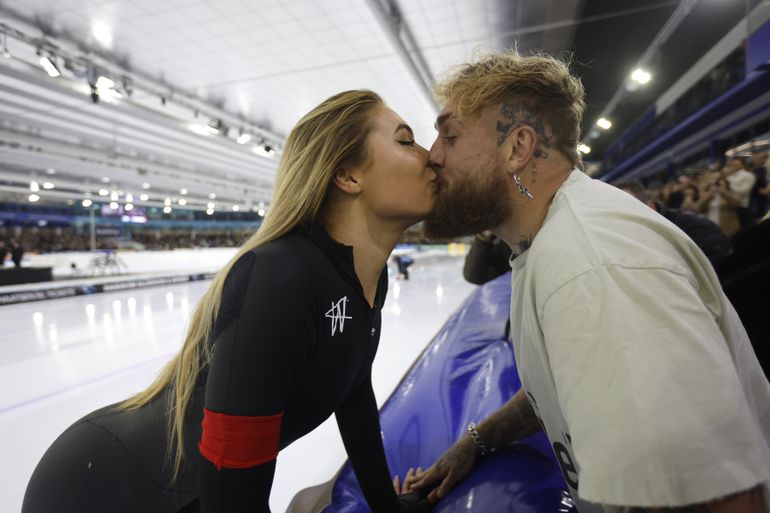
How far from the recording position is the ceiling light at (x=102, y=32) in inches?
236

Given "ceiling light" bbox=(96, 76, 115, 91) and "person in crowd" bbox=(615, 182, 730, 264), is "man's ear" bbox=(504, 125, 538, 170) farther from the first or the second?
"ceiling light" bbox=(96, 76, 115, 91)

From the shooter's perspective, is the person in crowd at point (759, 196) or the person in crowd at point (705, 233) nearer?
the person in crowd at point (705, 233)

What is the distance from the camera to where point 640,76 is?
24.2 ft

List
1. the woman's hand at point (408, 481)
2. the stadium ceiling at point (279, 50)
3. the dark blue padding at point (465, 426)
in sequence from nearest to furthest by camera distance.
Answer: the dark blue padding at point (465, 426), the woman's hand at point (408, 481), the stadium ceiling at point (279, 50)

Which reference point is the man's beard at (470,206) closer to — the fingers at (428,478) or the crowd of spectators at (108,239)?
the fingers at (428,478)

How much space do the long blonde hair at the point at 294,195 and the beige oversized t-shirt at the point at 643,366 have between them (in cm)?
64

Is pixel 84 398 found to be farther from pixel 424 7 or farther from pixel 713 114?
pixel 713 114

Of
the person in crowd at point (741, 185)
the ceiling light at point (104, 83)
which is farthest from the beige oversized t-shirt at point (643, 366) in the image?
the ceiling light at point (104, 83)

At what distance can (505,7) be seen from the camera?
5.55 meters

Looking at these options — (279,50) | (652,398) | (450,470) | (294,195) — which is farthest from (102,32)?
(652,398)

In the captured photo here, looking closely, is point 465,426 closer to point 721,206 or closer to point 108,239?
point 721,206

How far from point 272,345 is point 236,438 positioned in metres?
0.21

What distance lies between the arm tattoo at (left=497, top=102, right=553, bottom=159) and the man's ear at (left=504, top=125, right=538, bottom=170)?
0.5 inches

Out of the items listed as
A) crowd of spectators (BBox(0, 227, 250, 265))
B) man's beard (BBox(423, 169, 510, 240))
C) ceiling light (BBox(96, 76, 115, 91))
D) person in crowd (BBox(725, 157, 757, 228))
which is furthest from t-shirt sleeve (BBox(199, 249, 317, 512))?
crowd of spectators (BBox(0, 227, 250, 265))
